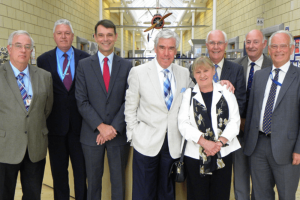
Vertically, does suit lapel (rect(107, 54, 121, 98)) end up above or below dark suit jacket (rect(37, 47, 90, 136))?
above

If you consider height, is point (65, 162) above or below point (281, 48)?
below

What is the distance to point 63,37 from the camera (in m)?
2.47

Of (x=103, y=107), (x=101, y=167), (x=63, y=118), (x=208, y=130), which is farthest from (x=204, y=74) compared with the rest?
(x=63, y=118)

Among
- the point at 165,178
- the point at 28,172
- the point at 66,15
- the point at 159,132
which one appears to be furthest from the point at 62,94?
the point at 66,15

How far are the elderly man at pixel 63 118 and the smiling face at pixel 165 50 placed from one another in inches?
36.1

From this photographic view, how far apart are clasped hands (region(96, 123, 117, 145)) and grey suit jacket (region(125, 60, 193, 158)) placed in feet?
0.48

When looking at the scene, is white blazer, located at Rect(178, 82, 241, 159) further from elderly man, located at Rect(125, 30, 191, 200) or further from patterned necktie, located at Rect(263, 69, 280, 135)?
patterned necktie, located at Rect(263, 69, 280, 135)

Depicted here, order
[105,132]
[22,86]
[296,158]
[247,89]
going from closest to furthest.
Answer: [296,158], [22,86], [105,132], [247,89]

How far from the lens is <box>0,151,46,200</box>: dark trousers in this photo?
6.62 feet

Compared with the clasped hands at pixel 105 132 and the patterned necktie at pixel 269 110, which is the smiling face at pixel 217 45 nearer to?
the patterned necktie at pixel 269 110

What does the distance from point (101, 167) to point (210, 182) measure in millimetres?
993

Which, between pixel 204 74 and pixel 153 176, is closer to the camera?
pixel 204 74

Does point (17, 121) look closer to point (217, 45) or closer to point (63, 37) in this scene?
point (63, 37)

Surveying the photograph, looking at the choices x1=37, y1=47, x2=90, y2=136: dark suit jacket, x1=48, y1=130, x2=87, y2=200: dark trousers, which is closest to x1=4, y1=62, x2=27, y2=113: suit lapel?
x1=37, y1=47, x2=90, y2=136: dark suit jacket
